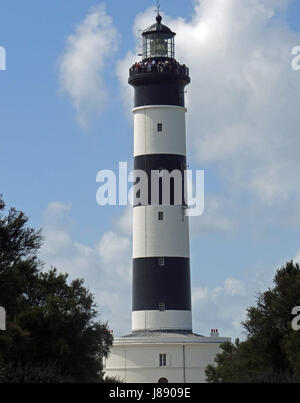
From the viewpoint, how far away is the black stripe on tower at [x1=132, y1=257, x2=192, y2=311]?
6800 centimetres

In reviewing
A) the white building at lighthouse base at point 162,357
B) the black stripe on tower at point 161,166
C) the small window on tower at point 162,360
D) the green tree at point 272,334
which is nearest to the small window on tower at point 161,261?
the black stripe on tower at point 161,166

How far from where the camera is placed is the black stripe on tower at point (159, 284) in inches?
2677

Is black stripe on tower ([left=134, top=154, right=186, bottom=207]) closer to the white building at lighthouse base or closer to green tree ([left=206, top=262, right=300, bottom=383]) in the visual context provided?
the white building at lighthouse base

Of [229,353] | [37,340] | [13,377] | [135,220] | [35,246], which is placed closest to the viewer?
[13,377]

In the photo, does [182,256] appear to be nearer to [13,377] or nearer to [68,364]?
[68,364]

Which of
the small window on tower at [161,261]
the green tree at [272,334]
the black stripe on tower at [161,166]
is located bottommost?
the green tree at [272,334]

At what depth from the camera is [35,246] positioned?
1879 inches

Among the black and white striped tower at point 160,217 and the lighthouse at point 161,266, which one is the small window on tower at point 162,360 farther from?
the black and white striped tower at point 160,217

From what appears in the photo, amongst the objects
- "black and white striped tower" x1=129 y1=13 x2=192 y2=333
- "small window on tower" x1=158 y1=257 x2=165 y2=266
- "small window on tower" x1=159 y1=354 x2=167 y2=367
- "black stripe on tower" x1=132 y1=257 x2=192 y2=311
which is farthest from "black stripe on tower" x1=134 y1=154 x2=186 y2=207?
"small window on tower" x1=159 y1=354 x2=167 y2=367

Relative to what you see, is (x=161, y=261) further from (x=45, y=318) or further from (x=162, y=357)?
(x=45, y=318)

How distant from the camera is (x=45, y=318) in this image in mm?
55469
